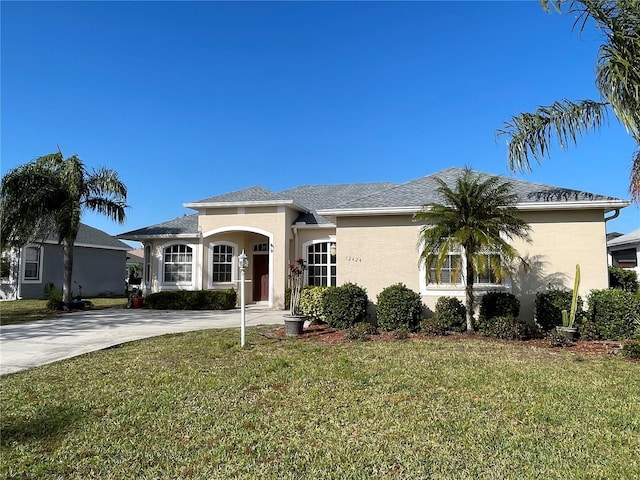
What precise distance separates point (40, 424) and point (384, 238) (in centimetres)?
955

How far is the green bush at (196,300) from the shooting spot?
699 inches

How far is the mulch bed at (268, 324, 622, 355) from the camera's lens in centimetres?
838

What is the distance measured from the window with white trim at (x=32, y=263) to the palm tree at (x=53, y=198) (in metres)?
7.47

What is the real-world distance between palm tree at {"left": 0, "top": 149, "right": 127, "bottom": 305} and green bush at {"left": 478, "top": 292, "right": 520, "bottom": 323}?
1647 centimetres

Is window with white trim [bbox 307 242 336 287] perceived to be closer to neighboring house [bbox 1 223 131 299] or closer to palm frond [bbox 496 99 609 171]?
palm frond [bbox 496 99 609 171]

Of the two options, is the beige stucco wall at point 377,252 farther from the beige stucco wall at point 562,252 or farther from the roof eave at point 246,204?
the roof eave at point 246,204

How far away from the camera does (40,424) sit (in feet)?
15.1

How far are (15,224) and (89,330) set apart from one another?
28.7 ft

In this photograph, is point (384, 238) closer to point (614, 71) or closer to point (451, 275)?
point (451, 275)

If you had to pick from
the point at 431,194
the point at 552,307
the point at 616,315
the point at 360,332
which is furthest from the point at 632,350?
the point at 431,194

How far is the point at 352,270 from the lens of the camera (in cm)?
1227

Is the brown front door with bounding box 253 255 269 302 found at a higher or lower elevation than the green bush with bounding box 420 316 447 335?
higher

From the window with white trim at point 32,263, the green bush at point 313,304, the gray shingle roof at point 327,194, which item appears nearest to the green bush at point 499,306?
the green bush at point 313,304

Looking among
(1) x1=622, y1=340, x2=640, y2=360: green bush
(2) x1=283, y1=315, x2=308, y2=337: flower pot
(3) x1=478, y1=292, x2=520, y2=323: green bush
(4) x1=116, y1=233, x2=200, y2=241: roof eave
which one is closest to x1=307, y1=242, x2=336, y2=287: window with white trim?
(4) x1=116, y1=233, x2=200, y2=241: roof eave
